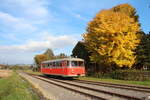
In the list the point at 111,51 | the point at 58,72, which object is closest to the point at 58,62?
the point at 58,72

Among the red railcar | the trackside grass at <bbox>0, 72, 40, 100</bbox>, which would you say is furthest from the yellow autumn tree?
the trackside grass at <bbox>0, 72, 40, 100</bbox>

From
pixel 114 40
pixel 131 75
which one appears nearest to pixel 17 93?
pixel 131 75

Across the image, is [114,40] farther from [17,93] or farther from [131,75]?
[17,93]

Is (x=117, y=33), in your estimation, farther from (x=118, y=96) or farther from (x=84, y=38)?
(x=118, y=96)

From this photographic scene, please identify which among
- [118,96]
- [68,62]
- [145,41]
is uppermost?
[145,41]

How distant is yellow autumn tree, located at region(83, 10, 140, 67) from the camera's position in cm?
3466

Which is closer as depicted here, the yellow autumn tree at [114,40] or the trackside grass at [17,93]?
the trackside grass at [17,93]

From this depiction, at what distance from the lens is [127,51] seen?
35.0 m

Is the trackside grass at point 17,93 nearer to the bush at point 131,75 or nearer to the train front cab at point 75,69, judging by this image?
the train front cab at point 75,69

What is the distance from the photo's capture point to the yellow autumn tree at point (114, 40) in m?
34.7

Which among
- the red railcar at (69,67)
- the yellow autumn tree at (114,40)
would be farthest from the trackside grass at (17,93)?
the yellow autumn tree at (114,40)

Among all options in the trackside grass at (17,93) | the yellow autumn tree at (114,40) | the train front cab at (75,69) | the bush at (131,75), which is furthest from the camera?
the yellow autumn tree at (114,40)

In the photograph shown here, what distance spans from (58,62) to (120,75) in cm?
870

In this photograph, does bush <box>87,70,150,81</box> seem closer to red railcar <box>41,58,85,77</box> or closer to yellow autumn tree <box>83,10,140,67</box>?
yellow autumn tree <box>83,10,140,67</box>
